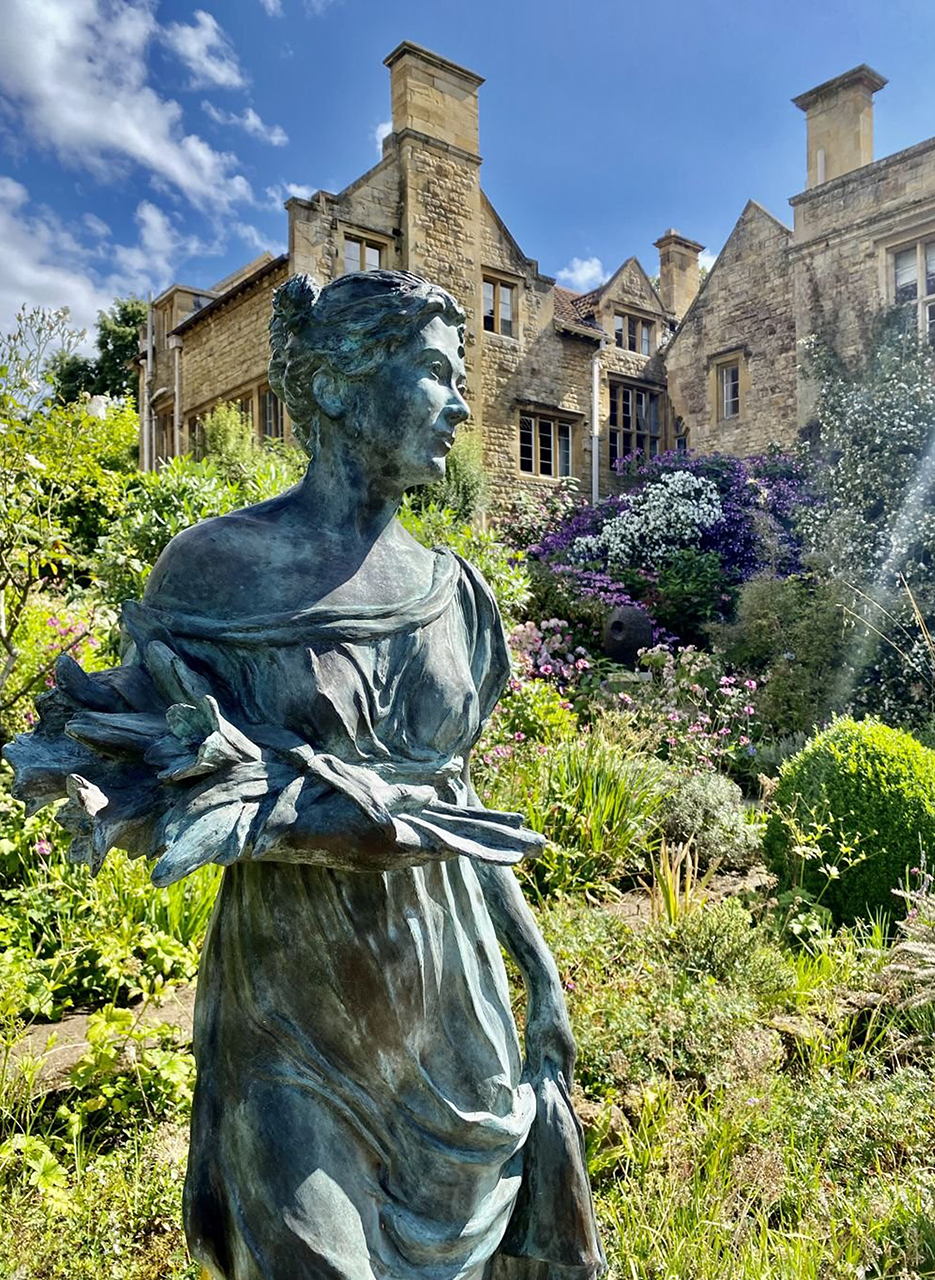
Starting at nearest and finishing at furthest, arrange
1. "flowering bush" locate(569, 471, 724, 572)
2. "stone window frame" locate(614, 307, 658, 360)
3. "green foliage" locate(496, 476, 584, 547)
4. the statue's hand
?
the statue's hand < "flowering bush" locate(569, 471, 724, 572) < "green foliage" locate(496, 476, 584, 547) < "stone window frame" locate(614, 307, 658, 360)

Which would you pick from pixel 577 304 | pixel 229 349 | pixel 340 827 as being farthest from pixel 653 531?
pixel 340 827

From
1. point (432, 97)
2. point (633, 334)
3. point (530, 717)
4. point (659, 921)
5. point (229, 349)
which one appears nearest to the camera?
point (659, 921)

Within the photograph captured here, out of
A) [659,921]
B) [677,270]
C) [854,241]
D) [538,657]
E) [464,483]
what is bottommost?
[659,921]

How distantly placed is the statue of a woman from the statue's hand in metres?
0.04

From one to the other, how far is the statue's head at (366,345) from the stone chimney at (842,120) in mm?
18731

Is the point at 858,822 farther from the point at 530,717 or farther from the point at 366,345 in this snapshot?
the point at 366,345

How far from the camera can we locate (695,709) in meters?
9.01

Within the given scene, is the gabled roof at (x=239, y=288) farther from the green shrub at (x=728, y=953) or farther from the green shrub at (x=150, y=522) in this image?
the green shrub at (x=728, y=953)

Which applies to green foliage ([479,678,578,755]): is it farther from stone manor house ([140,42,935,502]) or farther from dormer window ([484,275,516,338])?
dormer window ([484,275,516,338])

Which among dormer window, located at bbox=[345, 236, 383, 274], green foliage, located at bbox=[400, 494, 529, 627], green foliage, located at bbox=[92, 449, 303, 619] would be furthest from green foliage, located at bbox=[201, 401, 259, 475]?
green foliage, located at bbox=[92, 449, 303, 619]

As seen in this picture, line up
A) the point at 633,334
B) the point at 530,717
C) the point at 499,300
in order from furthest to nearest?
the point at 633,334
the point at 499,300
the point at 530,717

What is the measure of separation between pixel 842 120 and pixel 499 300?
715cm

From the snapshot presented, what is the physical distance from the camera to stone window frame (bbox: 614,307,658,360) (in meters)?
21.5

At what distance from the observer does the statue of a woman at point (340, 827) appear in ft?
3.71
